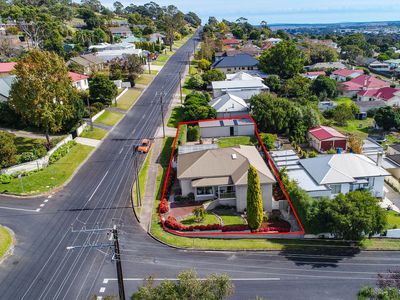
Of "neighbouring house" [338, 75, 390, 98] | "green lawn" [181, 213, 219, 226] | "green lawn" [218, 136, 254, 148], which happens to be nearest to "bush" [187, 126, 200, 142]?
"green lawn" [218, 136, 254, 148]

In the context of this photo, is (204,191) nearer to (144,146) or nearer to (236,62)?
(144,146)

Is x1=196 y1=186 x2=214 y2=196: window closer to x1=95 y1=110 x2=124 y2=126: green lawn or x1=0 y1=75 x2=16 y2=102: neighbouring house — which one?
x1=95 y1=110 x2=124 y2=126: green lawn

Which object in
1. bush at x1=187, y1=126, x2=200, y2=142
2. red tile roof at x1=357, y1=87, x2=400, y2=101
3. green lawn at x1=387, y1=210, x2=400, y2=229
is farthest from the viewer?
red tile roof at x1=357, y1=87, x2=400, y2=101

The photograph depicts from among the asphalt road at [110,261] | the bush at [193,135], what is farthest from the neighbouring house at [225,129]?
the asphalt road at [110,261]

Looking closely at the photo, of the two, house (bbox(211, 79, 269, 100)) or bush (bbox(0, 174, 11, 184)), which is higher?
house (bbox(211, 79, 269, 100))

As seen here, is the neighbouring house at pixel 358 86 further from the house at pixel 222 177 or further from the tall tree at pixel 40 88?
the tall tree at pixel 40 88

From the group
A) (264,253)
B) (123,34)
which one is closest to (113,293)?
(264,253)
